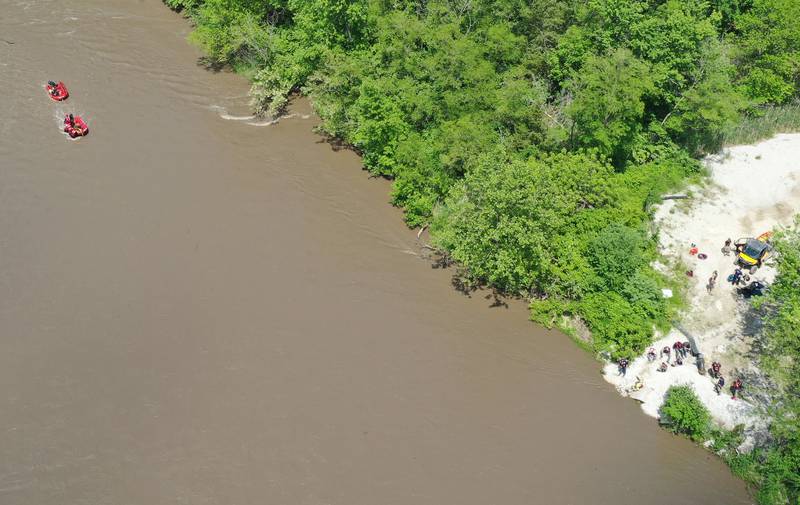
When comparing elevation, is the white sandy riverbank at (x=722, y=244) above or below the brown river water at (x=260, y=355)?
above

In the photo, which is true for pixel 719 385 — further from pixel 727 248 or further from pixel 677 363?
pixel 727 248

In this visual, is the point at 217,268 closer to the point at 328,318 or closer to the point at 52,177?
the point at 328,318

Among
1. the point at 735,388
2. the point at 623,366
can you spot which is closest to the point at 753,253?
the point at 735,388

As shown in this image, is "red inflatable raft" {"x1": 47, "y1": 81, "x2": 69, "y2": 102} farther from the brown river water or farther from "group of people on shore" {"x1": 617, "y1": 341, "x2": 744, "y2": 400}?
"group of people on shore" {"x1": 617, "y1": 341, "x2": 744, "y2": 400}

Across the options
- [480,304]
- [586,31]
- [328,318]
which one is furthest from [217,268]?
A: [586,31]

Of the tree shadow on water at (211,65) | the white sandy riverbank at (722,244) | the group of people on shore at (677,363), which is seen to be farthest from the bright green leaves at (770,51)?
the tree shadow on water at (211,65)

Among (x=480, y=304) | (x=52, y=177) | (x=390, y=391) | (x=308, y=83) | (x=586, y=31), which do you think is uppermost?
(x=586, y=31)

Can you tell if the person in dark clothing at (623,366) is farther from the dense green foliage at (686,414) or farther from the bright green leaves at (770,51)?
the bright green leaves at (770,51)
